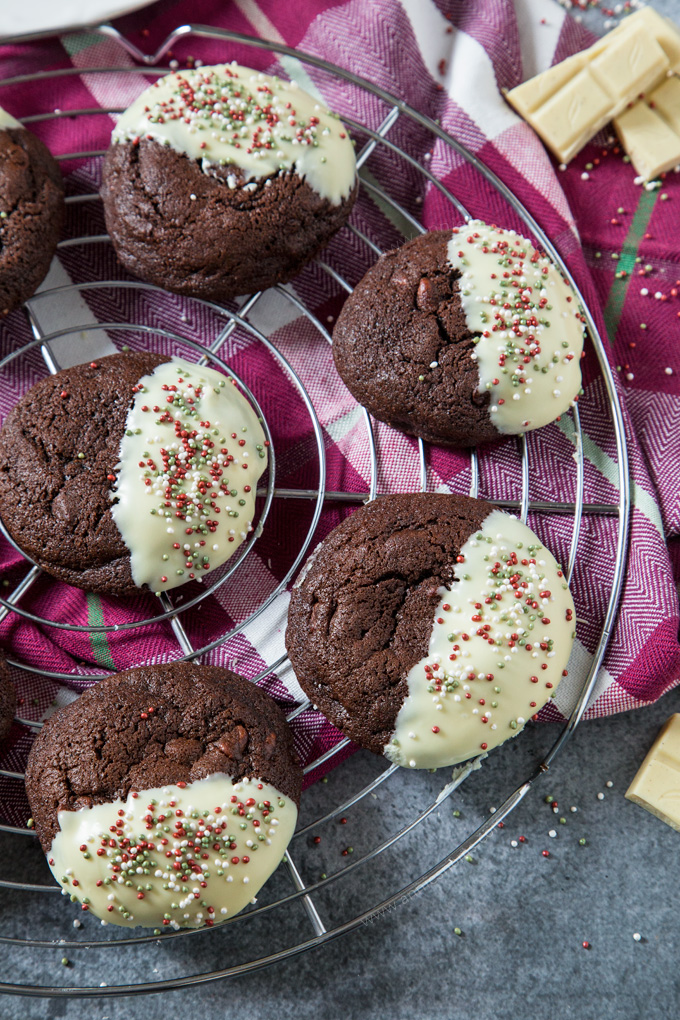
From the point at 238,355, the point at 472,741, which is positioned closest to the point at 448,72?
the point at 238,355

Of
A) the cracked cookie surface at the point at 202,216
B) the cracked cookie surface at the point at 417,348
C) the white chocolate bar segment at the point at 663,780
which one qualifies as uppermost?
Answer: the cracked cookie surface at the point at 202,216

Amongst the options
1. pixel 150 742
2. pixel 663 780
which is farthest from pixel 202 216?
pixel 663 780

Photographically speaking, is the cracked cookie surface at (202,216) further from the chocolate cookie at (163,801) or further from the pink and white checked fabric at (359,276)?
the chocolate cookie at (163,801)

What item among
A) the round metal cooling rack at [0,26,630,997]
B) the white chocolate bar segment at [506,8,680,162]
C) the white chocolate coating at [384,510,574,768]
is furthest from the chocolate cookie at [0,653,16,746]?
the white chocolate bar segment at [506,8,680,162]

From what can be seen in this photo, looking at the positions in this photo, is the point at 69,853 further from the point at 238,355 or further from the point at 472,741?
the point at 238,355

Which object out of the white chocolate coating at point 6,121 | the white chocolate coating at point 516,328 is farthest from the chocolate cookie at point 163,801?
the white chocolate coating at point 6,121

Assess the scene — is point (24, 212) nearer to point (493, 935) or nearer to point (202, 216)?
point (202, 216)
